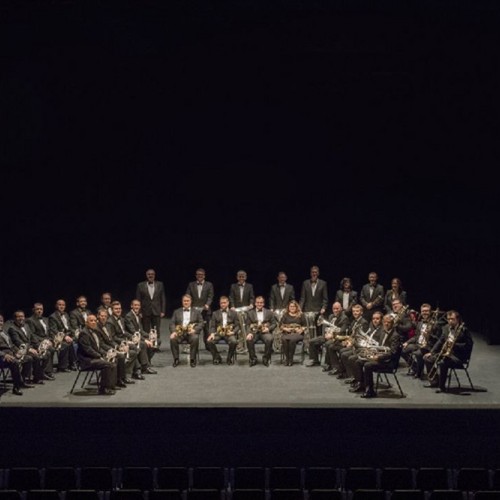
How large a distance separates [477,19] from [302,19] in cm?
321

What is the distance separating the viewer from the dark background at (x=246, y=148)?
1658 cm

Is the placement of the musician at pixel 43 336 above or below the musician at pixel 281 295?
below

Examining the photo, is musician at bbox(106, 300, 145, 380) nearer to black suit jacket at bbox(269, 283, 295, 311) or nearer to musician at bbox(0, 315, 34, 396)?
musician at bbox(0, 315, 34, 396)

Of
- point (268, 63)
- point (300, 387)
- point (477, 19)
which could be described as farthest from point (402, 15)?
point (300, 387)

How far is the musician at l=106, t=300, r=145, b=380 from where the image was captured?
1368 cm

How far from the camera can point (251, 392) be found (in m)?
12.6

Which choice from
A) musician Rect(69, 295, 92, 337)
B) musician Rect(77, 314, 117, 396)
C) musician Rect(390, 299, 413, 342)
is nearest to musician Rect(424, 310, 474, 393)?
musician Rect(390, 299, 413, 342)
